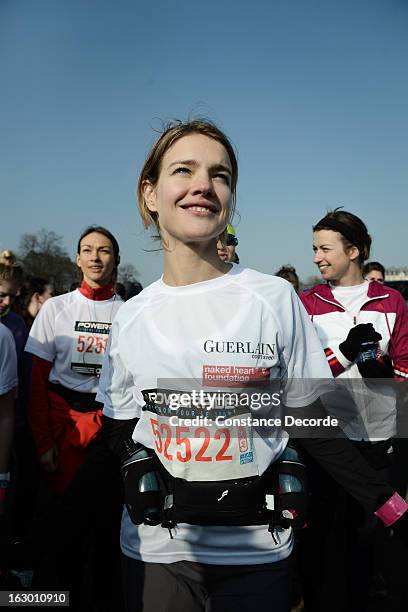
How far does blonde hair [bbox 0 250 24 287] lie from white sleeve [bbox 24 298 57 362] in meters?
0.97

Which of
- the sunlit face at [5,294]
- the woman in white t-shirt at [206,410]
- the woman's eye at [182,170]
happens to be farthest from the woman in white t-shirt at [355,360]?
the sunlit face at [5,294]

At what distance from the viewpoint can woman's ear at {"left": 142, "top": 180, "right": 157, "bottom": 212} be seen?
2.05m

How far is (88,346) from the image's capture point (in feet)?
11.6

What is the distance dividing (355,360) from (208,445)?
1.70 meters

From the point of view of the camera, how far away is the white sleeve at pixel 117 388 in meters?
1.91

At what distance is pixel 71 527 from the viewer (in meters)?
2.29

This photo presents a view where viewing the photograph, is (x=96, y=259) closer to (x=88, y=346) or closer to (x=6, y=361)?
(x=88, y=346)

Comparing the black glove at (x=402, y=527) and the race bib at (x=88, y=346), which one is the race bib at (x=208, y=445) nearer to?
the black glove at (x=402, y=527)

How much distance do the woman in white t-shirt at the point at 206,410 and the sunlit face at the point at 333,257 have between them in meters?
1.66

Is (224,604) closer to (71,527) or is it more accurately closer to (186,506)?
(186,506)

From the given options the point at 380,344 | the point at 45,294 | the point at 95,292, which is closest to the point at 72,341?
the point at 95,292

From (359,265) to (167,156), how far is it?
1.95m

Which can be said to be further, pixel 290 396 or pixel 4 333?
pixel 4 333

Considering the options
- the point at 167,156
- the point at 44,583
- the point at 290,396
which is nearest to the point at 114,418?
the point at 290,396
